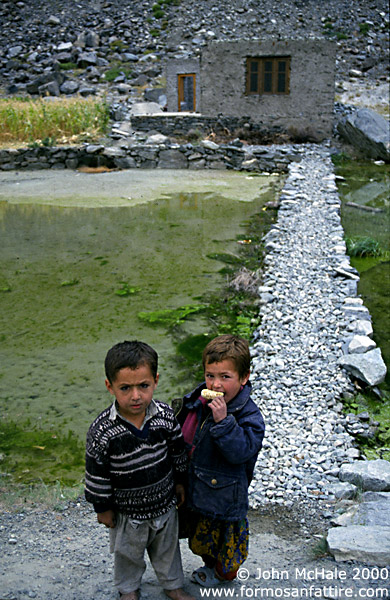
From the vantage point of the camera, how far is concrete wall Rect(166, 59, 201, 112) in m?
21.7

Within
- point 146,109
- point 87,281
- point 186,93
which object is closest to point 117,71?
point 186,93

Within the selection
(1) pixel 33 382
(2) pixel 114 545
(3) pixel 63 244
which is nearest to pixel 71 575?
(2) pixel 114 545

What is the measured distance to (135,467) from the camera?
2.11 metres

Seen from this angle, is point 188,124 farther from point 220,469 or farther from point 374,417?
point 220,469

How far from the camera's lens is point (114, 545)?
2.23 m

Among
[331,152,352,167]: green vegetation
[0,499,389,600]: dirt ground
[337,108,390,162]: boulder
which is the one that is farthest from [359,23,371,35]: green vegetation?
[0,499,389,600]: dirt ground

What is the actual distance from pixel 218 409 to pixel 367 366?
10.6ft

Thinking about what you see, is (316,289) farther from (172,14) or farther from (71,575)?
(172,14)

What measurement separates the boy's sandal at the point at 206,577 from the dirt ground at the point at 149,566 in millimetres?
27

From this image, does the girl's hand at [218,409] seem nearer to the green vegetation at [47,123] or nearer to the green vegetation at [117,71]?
the green vegetation at [47,123]

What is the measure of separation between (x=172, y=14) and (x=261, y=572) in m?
37.2

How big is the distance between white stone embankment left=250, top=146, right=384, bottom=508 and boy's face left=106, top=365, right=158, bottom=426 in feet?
5.73

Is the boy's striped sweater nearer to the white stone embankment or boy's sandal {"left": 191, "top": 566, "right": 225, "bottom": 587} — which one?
boy's sandal {"left": 191, "top": 566, "right": 225, "bottom": 587}

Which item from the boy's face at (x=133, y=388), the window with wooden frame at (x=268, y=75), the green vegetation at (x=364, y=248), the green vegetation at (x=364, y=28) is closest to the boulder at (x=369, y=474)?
the boy's face at (x=133, y=388)
